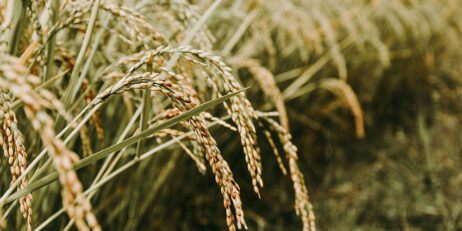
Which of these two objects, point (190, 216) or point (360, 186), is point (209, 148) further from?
point (360, 186)

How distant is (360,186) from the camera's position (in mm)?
1971

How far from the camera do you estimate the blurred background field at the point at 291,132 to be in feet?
3.22

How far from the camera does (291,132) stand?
2062 millimetres

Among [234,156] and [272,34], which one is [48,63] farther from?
[272,34]

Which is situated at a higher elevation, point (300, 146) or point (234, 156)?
point (234, 156)

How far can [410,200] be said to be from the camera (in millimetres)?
1812

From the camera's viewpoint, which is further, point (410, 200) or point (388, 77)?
point (388, 77)

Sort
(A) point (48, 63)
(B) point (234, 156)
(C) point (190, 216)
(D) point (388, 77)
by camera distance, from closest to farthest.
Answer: (A) point (48, 63) → (C) point (190, 216) → (B) point (234, 156) → (D) point (388, 77)

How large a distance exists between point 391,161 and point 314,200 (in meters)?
0.47

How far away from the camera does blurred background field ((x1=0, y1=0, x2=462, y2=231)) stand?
98 centimetres

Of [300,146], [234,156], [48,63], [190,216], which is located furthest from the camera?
[300,146]

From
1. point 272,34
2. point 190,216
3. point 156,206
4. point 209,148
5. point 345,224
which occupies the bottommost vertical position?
point 345,224

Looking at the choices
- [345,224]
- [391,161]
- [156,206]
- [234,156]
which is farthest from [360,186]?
[156,206]

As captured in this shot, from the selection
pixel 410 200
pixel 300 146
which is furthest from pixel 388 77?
pixel 410 200
